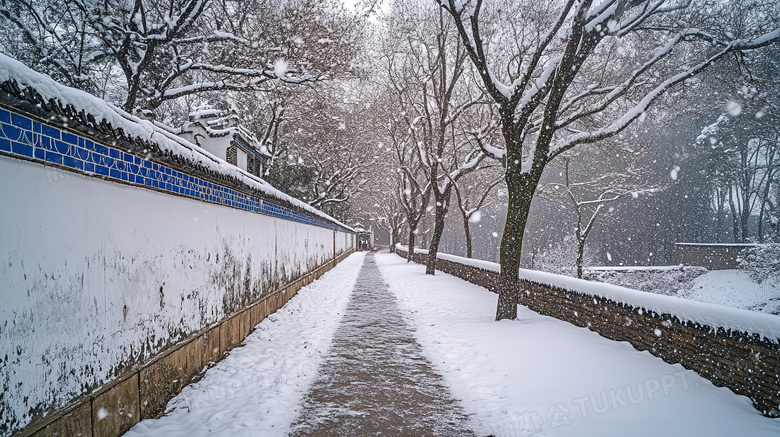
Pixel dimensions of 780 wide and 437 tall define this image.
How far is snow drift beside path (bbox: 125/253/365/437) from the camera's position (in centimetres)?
346

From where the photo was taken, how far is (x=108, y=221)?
3.13 m

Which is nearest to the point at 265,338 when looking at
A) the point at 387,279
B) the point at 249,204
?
the point at 249,204

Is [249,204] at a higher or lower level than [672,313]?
higher

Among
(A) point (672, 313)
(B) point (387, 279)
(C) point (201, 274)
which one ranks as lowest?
(B) point (387, 279)

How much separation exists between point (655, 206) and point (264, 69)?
4407 cm

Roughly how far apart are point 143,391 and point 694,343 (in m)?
6.21

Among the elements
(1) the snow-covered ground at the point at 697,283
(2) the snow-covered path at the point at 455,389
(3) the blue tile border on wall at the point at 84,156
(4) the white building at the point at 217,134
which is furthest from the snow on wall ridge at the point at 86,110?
(1) the snow-covered ground at the point at 697,283

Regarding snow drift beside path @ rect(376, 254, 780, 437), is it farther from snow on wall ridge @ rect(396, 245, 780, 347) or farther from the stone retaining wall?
snow on wall ridge @ rect(396, 245, 780, 347)

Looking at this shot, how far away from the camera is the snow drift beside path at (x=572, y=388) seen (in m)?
3.44

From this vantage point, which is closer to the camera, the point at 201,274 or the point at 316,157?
the point at 201,274

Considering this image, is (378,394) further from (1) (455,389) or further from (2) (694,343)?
(2) (694,343)

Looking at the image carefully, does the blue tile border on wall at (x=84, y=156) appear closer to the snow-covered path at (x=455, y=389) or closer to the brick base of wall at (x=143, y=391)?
the brick base of wall at (x=143, y=391)

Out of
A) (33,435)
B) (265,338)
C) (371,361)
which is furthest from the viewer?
(265,338)

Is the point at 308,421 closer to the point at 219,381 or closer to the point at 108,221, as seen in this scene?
the point at 219,381
